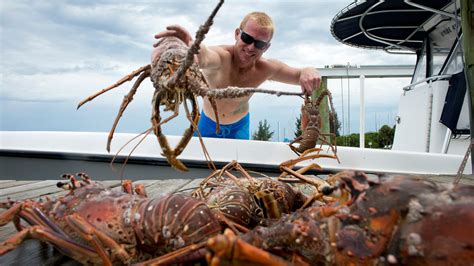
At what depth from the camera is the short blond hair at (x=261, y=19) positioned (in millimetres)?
3656

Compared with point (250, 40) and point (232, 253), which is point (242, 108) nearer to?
point (250, 40)

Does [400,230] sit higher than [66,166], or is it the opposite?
[400,230]

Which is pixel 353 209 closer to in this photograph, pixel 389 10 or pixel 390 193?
pixel 390 193

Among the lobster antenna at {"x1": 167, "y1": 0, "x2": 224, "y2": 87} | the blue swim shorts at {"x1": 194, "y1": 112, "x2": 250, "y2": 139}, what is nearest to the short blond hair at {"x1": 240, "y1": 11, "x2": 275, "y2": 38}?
the blue swim shorts at {"x1": 194, "y1": 112, "x2": 250, "y2": 139}

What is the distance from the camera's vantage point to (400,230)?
0.61 meters

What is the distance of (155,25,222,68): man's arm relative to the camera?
1747 mm

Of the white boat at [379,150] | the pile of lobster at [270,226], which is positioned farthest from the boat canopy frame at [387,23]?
the pile of lobster at [270,226]

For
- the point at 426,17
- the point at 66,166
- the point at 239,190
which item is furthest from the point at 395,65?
the point at 239,190

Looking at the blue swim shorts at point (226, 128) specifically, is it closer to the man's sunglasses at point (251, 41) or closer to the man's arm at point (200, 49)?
the man's arm at point (200, 49)

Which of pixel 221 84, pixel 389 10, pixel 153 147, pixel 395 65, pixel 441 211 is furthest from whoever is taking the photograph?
pixel 395 65

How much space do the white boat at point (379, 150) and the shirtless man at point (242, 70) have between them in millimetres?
474

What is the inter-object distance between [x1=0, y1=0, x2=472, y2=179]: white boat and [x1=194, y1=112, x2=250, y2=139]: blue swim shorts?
1.30 ft

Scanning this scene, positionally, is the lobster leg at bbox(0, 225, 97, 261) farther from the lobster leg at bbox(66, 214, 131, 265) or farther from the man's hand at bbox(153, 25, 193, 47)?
the man's hand at bbox(153, 25, 193, 47)

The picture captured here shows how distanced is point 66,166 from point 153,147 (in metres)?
1.22
